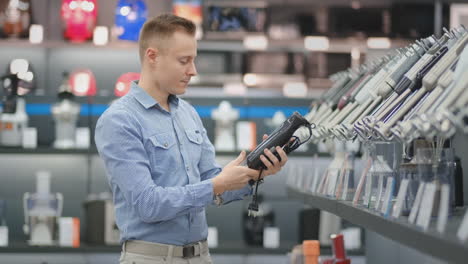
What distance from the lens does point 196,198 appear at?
2.54 meters

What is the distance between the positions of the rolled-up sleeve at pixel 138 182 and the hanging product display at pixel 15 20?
4354mm

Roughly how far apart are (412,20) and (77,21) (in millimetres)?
2836

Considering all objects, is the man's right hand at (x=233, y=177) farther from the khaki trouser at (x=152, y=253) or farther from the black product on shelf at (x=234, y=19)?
the black product on shelf at (x=234, y=19)

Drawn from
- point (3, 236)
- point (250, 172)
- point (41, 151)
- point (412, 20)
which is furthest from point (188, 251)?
point (412, 20)

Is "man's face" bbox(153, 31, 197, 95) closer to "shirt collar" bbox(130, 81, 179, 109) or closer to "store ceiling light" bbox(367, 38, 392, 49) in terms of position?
"shirt collar" bbox(130, 81, 179, 109)

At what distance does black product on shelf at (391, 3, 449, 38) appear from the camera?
7.26 metres

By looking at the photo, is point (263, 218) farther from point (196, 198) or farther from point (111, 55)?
point (196, 198)

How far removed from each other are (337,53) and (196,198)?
15.9ft

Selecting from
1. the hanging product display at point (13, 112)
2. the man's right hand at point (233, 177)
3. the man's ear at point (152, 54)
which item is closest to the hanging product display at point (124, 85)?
the hanging product display at point (13, 112)

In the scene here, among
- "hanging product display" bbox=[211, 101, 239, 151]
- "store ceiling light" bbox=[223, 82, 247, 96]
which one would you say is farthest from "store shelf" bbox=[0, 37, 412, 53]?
"hanging product display" bbox=[211, 101, 239, 151]

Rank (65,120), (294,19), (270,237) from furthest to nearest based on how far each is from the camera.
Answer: (294,19)
(65,120)
(270,237)

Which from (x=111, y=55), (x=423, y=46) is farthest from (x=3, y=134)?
(x=423, y=46)

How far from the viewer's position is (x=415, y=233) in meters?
1.69

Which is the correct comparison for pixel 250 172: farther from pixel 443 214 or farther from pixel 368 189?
pixel 443 214
